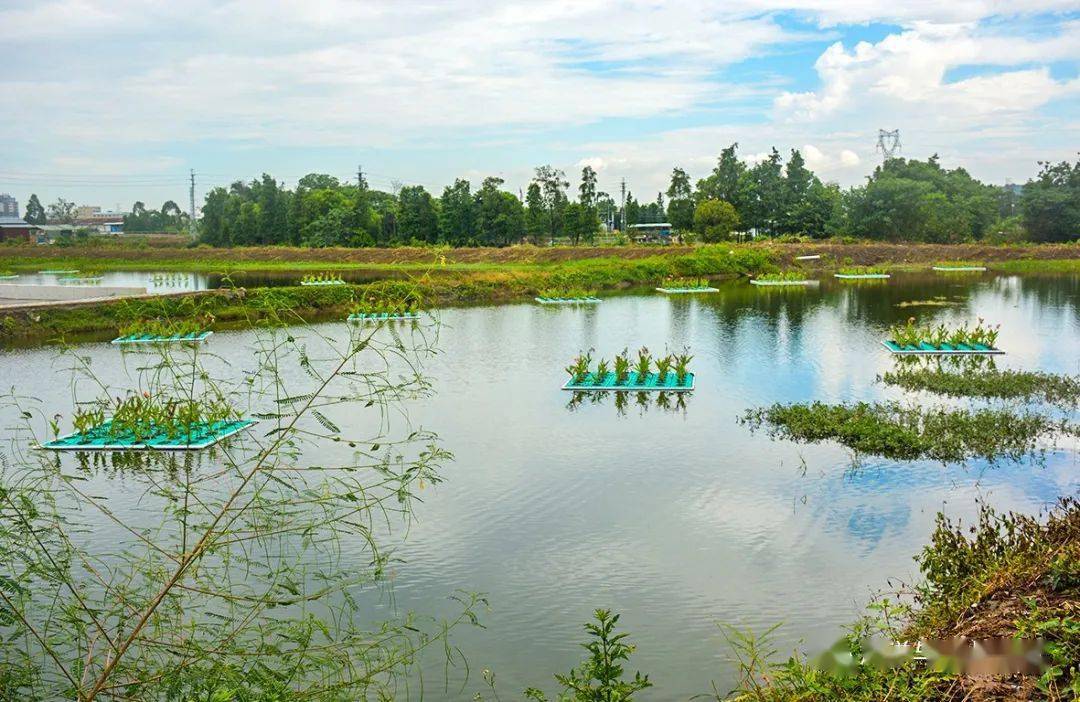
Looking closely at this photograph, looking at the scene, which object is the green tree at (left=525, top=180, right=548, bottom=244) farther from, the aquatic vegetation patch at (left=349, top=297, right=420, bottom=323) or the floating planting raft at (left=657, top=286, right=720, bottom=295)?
the aquatic vegetation patch at (left=349, top=297, right=420, bottom=323)

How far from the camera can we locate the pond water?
7859 mm

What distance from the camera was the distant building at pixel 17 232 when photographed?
251 feet

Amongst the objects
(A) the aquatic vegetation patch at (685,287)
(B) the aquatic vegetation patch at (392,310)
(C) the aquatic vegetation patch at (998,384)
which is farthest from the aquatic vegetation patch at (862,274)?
(B) the aquatic vegetation patch at (392,310)

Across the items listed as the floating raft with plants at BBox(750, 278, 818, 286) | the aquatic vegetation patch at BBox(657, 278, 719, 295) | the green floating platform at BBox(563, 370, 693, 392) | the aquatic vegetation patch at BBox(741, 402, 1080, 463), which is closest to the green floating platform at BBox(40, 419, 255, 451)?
the green floating platform at BBox(563, 370, 693, 392)

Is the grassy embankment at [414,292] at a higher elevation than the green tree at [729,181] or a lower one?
lower

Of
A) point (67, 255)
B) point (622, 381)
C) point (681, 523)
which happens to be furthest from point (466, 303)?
point (67, 255)

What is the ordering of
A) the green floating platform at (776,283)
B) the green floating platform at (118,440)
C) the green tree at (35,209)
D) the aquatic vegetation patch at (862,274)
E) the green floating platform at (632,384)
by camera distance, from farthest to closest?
1. the green tree at (35,209)
2. the aquatic vegetation patch at (862,274)
3. the green floating platform at (776,283)
4. the green floating platform at (632,384)
5. the green floating platform at (118,440)

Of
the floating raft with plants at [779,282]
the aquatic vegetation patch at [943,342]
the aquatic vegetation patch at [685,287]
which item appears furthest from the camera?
the floating raft with plants at [779,282]

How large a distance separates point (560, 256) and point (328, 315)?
2751cm

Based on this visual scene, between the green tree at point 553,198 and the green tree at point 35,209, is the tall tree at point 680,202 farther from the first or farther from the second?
the green tree at point 35,209

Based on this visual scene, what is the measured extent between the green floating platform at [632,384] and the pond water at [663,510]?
44cm

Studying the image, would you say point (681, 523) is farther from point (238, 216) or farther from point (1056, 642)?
point (238, 216)

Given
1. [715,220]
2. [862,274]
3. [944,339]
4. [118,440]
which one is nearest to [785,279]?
[862,274]

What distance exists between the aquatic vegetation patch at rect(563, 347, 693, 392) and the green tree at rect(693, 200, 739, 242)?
50.7m
